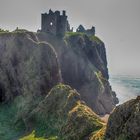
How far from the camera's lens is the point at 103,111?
383ft

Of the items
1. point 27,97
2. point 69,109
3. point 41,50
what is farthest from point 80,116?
point 41,50

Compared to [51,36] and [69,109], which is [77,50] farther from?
[69,109]

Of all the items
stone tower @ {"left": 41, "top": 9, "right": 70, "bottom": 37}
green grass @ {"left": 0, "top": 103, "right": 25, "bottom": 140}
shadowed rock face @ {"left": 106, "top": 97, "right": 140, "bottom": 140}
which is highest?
stone tower @ {"left": 41, "top": 9, "right": 70, "bottom": 37}

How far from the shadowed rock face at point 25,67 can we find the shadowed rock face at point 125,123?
35.5 m

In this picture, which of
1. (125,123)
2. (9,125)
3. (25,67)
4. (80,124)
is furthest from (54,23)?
(125,123)

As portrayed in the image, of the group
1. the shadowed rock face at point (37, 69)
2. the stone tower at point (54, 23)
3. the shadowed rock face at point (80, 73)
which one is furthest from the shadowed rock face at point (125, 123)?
the stone tower at point (54, 23)

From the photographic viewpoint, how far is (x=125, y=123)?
120 ft

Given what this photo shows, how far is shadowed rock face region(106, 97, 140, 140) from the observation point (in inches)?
1377

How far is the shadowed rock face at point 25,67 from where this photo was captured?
7556 centimetres

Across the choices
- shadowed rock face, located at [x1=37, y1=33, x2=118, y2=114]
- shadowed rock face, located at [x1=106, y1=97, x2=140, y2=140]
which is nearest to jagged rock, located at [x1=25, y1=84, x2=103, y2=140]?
shadowed rock face, located at [x1=106, y1=97, x2=140, y2=140]

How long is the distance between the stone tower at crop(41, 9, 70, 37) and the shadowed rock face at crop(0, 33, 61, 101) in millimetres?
31636

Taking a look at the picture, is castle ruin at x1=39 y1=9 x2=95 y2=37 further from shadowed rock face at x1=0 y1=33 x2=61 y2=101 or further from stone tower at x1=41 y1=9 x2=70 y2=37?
shadowed rock face at x1=0 y1=33 x2=61 y2=101

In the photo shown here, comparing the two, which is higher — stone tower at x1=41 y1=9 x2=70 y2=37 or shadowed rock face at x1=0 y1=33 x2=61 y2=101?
stone tower at x1=41 y1=9 x2=70 y2=37

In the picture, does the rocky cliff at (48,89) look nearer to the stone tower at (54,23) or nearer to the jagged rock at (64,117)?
the jagged rock at (64,117)
